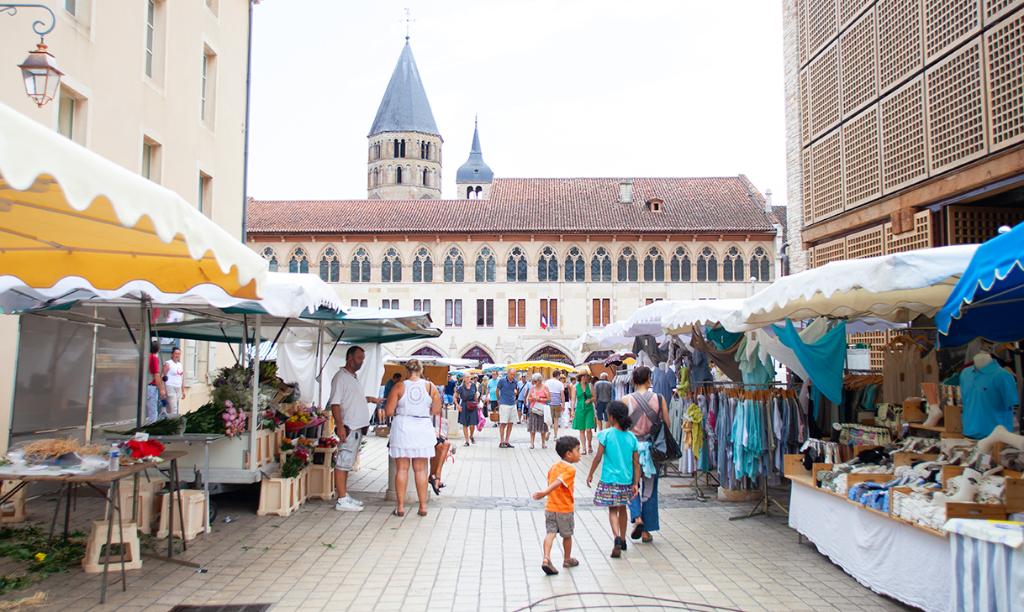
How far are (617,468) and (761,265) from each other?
140ft

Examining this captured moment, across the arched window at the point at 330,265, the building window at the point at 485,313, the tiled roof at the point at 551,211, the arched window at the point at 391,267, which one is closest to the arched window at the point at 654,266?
the tiled roof at the point at 551,211

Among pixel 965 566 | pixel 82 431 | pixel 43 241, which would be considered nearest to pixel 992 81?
pixel 965 566

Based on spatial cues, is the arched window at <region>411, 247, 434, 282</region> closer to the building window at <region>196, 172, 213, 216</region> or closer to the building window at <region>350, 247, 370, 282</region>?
the building window at <region>350, 247, 370, 282</region>

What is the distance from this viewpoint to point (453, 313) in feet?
157

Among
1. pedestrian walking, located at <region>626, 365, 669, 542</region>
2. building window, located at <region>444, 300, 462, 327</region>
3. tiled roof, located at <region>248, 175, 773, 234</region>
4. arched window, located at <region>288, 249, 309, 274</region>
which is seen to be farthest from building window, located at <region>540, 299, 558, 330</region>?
pedestrian walking, located at <region>626, 365, 669, 542</region>

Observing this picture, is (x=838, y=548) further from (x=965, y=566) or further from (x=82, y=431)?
(x=82, y=431)

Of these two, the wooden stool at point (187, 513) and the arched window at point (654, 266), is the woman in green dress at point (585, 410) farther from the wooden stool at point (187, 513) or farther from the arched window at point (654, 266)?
the arched window at point (654, 266)

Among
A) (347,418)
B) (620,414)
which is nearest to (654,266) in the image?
(347,418)

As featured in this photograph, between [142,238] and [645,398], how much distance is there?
5.11m

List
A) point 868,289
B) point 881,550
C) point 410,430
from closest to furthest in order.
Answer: point 881,550
point 868,289
point 410,430

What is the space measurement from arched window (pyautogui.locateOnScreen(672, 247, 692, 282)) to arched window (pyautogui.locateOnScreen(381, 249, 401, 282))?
16.4 m

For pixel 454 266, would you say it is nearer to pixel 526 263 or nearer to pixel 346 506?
pixel 526 263

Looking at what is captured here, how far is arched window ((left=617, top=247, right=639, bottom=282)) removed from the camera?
157ft

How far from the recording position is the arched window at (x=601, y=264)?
47781 millimetres
